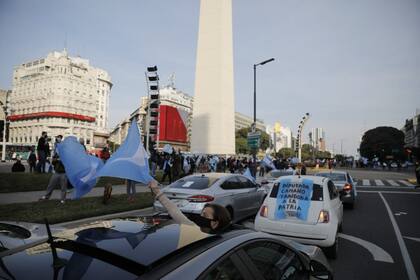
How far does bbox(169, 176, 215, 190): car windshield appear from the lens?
832 centimetres

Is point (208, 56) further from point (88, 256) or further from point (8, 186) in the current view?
point (88, 256)

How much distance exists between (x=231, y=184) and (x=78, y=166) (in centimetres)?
406

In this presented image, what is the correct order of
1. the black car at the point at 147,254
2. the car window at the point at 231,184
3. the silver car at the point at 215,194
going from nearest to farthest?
the black car at the point at 147,254 < the silver car at the point at 215,194 < the car window at the point at 231,184

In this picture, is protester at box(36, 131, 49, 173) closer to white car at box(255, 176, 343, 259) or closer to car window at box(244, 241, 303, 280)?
white car at box(255, 176, 343, 259)

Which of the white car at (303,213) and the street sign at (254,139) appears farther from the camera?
the street sign at (254,139)

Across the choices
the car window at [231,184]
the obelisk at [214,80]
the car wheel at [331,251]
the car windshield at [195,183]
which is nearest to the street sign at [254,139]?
the car window at [231,184]

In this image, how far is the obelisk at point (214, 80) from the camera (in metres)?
36.0

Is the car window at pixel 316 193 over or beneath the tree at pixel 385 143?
beneath

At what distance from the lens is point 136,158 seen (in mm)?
5973

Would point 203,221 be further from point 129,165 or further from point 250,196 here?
point 250,196

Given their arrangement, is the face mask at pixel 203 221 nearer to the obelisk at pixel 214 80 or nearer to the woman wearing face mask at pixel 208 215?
the woman wearing face mask at pixel 208 215

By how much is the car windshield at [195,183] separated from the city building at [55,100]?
4577 inches

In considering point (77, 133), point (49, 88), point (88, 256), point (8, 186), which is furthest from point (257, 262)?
point (49, 88)

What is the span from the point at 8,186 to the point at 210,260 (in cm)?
1394
